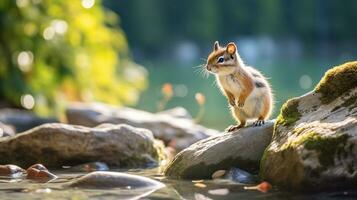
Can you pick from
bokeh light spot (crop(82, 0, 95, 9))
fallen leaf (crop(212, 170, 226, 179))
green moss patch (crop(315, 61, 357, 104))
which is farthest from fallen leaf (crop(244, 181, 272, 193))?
bokeh light spot (crop(82, 0, 95, 9))

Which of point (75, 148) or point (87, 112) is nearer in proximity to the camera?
point (75, 148)

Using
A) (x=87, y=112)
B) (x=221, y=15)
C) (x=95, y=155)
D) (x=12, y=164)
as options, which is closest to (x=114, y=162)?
(x=95, y=155)

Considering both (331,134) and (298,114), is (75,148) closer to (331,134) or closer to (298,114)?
(298,114)

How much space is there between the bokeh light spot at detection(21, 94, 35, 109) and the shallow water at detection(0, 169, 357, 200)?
285 inches

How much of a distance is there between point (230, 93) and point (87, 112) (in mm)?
6463

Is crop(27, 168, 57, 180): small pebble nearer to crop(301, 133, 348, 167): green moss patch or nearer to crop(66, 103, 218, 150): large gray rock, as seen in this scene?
crop(301, 133, 348, 167): green moss patch

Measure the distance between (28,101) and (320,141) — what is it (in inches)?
351

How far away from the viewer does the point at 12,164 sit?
893 cm

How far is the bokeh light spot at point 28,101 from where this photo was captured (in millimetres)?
14597

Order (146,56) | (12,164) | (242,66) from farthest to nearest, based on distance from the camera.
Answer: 1. (146,56)
2. (12,164)
3. (242,66)

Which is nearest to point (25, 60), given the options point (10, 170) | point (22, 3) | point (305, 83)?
point (22, 3)

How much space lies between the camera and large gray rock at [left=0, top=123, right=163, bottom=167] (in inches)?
352

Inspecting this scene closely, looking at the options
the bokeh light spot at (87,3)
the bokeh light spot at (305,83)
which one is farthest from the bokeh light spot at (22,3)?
the bokeh light spot at (305,83)

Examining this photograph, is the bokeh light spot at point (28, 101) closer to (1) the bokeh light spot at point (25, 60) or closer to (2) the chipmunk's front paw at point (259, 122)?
(1) the bokeh light spot at point (25, 60)
